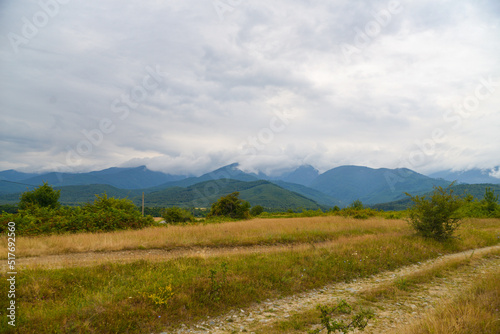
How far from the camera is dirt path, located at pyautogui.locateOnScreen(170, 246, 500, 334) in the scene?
6465 mm

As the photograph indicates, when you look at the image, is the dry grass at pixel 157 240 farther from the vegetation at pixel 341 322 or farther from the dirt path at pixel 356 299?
the vegetation at pixel 341 322

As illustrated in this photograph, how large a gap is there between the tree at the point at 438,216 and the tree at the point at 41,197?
109 feet

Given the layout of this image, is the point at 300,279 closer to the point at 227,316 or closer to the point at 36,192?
the point at 227,316

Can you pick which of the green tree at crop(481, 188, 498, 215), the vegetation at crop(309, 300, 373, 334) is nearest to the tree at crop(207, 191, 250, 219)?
the vegetation at crop(309, 300, 373, 334)

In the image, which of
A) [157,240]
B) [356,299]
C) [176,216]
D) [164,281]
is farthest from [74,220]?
[356,299]

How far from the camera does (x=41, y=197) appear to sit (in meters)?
25.6

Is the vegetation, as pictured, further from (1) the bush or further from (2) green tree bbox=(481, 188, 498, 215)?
(2) green tree bbox=(481, 188, 498, 215)

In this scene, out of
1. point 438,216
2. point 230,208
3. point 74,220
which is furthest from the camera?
point 230,208

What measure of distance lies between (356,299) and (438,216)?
12778 mm

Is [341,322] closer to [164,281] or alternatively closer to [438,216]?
[164,281]

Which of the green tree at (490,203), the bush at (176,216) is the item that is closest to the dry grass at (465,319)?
the bush at (176,216)

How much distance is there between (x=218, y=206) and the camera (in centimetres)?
4175

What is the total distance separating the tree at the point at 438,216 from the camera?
1675 centimetres

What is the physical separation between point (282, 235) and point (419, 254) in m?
8.29
